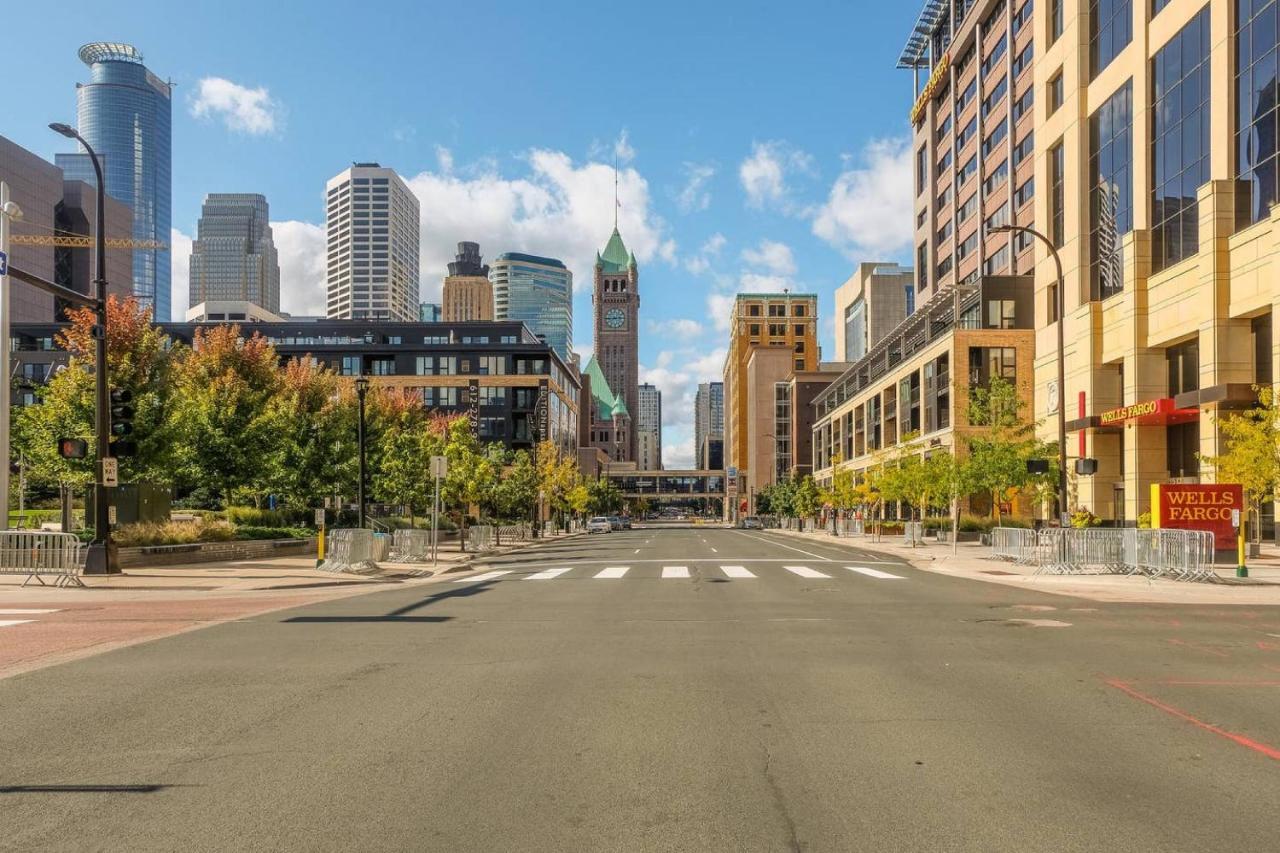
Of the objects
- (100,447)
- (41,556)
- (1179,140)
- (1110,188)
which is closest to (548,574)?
(100,447)

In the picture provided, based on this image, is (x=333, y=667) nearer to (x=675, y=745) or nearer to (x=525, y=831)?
(x=675, y=745)

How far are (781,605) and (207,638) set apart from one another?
29.8ft

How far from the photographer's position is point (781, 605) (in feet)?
55.9

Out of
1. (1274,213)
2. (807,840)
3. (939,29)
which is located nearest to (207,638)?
(807,840)

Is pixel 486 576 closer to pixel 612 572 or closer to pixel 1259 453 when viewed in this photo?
pixel 612 572

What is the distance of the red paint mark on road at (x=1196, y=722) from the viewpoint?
23.0ft

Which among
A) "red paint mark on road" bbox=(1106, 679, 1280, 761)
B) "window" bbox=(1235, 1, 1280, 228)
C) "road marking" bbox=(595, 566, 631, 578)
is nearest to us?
"red paint mark on road" bbox=(1106, 679, 1280, 761)

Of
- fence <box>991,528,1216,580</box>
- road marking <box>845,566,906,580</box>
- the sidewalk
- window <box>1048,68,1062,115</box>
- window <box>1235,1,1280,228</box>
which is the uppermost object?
window <box>1048,68,1062,115</box>

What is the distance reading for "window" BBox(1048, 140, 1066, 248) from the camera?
53.8m

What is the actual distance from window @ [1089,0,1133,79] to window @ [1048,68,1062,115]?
3550 millimetres

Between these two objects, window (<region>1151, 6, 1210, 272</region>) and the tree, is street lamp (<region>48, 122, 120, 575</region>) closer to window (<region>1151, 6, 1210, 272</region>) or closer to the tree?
the tree

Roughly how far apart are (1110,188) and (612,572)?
35.4m

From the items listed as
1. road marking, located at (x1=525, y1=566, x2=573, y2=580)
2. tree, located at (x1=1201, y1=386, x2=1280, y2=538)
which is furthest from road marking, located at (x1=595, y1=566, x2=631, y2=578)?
tree, located at (x1=1201, y1=386, x2=1280, y2=538)

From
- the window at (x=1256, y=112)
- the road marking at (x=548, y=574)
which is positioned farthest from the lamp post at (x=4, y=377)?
the window at (x=1256, y=112)
